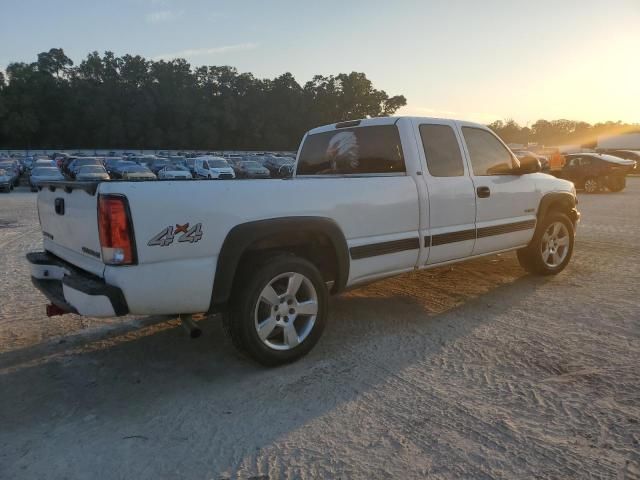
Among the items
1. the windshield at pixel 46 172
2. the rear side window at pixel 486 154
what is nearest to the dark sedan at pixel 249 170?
the windshield at pixel 46 172

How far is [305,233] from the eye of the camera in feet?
13.0

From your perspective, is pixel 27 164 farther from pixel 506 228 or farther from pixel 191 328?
pixel 191 328

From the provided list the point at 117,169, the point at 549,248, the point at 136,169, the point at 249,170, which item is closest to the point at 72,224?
the point at 549,248

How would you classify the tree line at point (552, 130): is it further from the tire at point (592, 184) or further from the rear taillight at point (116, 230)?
the rear taillight at point (116, 230)

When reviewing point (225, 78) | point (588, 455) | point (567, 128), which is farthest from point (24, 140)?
point (567, 128)

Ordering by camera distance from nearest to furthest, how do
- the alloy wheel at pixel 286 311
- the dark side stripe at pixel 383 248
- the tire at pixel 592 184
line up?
1. the alloy wheel at pixel 286 311
2. the dark side stripe at pixel 383 248
3. the tire at pixel 592 184

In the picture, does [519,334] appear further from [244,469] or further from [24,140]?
[24,140]

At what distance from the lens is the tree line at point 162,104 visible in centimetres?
9400

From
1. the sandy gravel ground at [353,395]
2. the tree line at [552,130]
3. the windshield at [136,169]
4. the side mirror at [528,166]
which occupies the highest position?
the tree line at [552,130]

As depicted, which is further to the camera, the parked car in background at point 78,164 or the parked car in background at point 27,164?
the parked car in background at point 27,164

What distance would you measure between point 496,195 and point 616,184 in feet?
57.0

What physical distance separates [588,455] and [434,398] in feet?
3.02

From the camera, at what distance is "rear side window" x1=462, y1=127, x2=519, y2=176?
17.2 feet

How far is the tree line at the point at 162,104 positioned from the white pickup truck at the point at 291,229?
9690 centimetres
